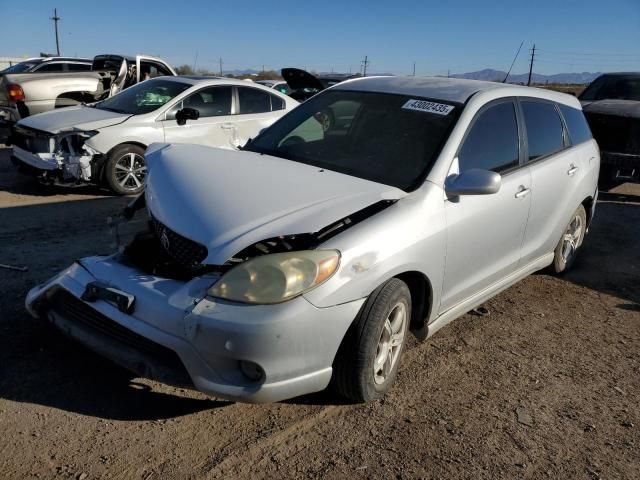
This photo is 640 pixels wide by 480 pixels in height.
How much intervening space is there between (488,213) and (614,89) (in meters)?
8.25

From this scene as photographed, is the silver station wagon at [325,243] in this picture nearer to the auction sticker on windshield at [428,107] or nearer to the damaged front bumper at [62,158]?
the auction sticker on windshield at [428,107]

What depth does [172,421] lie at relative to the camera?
2789 millimetres

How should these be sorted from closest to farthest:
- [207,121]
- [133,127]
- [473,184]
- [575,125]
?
[473,184], [575,125], [133,127], [207,121]

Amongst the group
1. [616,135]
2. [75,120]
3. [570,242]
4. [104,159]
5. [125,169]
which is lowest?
[570,242]

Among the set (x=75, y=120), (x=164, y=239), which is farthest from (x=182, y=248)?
(x=75, y=120)

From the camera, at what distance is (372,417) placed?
116 inches

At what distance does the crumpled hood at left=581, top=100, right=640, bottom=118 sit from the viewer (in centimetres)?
845

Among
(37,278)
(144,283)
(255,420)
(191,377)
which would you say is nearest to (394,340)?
(255,420)

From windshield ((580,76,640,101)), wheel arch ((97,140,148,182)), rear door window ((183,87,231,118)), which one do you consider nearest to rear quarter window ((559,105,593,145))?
rear door window ((183,87,231,118))

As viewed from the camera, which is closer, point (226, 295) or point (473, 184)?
point (226, 295)

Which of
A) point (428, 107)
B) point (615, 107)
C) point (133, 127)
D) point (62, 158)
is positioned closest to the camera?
point (428, 107)

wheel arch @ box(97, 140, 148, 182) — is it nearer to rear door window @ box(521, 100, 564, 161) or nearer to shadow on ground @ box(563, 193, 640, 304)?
rear door window @ box(521, 100, 564, 161)

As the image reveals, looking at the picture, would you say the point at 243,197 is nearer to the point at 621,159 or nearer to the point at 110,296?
the point at 110,296

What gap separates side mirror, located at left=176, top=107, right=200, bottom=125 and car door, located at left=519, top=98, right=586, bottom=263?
15.2 ft
